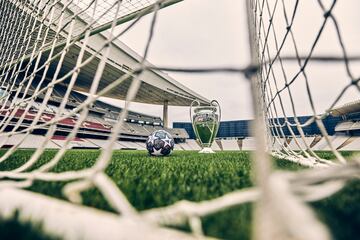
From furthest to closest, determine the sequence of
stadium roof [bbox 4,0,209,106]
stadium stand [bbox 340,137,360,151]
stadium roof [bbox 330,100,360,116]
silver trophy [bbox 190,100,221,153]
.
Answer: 1. stadium stand [bbox 340,137,360,151]
2. stadium roof [bbox 330,100,360,116]
3. stadium roof [bbox 4,0,209,106]
4. silver trophy [bbox 190,100,221,153]

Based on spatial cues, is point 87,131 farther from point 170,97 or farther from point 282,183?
point 282,183

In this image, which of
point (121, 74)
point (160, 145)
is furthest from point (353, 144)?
point (160, 145)

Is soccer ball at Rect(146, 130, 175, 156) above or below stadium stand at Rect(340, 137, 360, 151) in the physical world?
below

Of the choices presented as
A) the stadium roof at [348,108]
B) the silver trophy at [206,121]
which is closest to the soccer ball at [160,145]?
the silver trophy at [206,121]

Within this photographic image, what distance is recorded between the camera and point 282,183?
1.40ft

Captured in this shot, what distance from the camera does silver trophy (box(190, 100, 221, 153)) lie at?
6941 millimetres

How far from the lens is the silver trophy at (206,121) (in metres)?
6.94

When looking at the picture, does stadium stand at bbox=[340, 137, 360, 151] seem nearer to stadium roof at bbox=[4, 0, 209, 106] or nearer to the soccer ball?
stadium roof at bbox=[4, 0, 209, 106]

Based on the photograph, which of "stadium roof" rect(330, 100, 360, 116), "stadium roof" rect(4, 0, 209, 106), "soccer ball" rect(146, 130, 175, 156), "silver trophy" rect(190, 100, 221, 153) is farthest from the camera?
"stadium roof" rect(330, 100, 360, 116)

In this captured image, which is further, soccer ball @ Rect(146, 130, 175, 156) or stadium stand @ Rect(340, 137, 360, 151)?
stadium stand @ Rect(340, 137, 360, 151)

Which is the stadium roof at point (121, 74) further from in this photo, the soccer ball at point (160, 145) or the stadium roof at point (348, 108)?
the stadium roof at point (348, 108)

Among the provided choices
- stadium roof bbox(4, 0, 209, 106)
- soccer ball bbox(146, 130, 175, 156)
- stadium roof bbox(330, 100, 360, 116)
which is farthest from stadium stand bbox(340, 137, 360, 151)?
soccer ball bbox(146, 130, 175, 156)

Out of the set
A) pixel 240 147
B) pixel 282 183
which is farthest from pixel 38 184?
pixel 240 147

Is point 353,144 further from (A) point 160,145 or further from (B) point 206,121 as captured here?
(A) point 160,145
